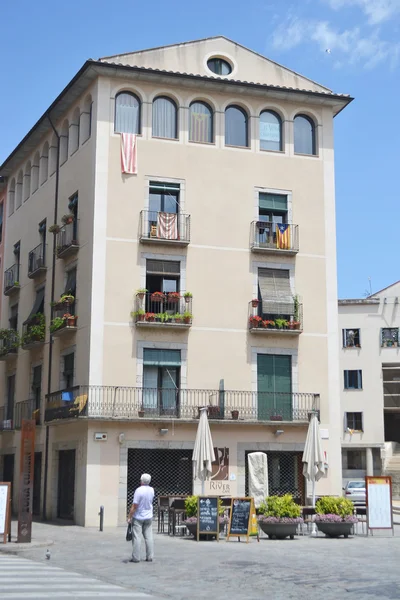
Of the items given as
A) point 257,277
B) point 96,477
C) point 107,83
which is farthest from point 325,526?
point 107,83

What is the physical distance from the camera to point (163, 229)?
30859 mm

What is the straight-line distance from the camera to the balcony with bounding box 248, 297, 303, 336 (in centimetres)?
3114

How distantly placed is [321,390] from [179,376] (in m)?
5.27

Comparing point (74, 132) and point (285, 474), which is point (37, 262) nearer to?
point (74, 132)

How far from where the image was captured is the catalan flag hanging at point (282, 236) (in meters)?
32.1

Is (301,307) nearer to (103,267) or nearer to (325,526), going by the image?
(103,267)

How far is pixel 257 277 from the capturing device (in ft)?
105

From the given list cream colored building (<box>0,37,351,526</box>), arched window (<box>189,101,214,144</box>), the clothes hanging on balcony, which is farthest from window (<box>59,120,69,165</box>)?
the clothes hanging on balcony

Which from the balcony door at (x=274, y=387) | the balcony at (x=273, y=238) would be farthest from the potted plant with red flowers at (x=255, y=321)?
the balcony at (x=273, y=238)

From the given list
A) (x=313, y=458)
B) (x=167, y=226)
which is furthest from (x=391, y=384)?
(x=313, y=458)

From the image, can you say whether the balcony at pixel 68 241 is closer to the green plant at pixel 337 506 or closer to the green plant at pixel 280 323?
the green plant at pixel 280 323

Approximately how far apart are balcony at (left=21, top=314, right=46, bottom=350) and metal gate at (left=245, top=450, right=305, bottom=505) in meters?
9.97

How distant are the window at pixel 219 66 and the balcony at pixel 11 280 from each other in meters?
12.8

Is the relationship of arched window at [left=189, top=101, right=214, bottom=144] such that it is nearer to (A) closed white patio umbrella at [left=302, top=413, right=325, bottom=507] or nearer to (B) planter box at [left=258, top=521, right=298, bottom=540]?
(A) closed white patio umbrella at [left=302, top=413, right=325, bottom=507]
